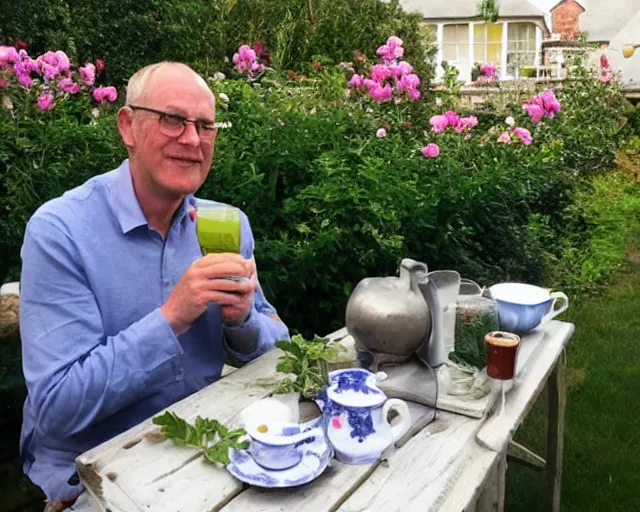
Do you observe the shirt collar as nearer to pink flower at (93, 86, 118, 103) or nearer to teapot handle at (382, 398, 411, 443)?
teapot handle at (382, 398, 411, 443)

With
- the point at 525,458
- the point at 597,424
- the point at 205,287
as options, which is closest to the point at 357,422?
the point at 205,287

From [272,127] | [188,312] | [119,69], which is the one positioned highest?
[119,69]

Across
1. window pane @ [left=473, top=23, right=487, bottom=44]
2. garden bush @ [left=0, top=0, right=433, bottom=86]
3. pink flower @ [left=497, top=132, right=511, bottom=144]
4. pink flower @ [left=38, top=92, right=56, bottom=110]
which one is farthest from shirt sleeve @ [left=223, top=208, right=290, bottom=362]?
window pane @ [left=473, top=23, right=487, bottom=44]

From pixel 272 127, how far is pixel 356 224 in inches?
30.6

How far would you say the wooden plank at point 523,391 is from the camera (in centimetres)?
157

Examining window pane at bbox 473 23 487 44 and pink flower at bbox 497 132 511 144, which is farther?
window pane at bbox 473 23 487 44

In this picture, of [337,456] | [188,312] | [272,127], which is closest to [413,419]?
[337,456]

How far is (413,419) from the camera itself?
1.60 m

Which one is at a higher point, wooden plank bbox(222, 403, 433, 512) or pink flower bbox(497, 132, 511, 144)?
pink flower bbox(497, 132, 511, 144)

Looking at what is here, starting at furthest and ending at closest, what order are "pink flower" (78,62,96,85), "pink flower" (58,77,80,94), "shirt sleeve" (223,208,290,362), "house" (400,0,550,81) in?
1. "house" (400,0,550,81)
2. "pink flower" (78,62,96,85)
3. "pink flower" (58,77,80,94)
4. "shirt sleeve" (223,208,290,362)

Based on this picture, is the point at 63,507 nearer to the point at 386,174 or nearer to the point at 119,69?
the point at 386,174

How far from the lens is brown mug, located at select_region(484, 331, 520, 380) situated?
5.58ft

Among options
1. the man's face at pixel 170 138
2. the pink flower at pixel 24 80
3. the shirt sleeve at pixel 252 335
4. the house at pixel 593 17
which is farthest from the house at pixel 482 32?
the man's face at pixel 170 138

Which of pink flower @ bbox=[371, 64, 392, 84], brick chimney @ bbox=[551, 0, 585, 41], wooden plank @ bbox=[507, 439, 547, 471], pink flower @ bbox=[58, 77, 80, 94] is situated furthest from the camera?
brick chimney @ bbox=[551, 0, 585, 41]
